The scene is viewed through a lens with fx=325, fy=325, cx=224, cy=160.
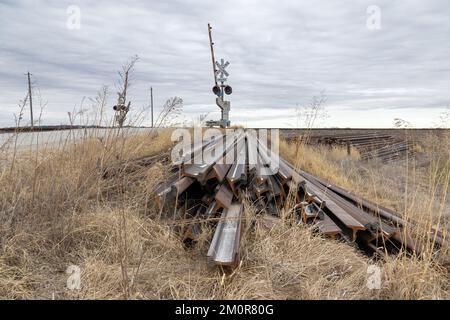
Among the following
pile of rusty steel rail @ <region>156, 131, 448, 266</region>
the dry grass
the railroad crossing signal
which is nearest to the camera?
the dry grass

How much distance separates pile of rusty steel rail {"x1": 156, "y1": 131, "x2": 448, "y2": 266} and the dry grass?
0.15 meters

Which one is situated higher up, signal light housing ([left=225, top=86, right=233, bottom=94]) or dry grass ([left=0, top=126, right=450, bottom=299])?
signal light housing ([left=225, top=86, right=233, bottom=94])

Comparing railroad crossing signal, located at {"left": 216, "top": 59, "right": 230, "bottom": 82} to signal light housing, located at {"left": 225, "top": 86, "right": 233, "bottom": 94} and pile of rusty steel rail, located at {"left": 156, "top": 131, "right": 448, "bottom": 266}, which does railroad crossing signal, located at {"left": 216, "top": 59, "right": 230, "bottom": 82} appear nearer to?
signal light housing, located at {"left": 225, "top": 86, "right": 233, "bottom": 94}

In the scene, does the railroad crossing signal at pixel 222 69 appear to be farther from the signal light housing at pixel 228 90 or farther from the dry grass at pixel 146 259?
the dry grass at pixel 146 259

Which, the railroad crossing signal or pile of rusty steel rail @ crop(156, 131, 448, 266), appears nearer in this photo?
pile of rusty steel rail @ crop(156, 131, 448, 266)

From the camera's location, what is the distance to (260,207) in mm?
3754

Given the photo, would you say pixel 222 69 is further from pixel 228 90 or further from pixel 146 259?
pixel 146 259

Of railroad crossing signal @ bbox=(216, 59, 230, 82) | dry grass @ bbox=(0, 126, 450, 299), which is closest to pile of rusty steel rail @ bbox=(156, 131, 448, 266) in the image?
dry grass @ bbox=(0, 126, 450, 299)

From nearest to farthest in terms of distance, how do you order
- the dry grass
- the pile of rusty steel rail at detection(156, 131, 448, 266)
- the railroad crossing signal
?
the dry grass
the pile of rusty steel rail at detection(156, 131, 448, 266)
the railroad crossing signal

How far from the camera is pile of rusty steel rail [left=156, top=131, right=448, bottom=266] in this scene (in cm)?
304

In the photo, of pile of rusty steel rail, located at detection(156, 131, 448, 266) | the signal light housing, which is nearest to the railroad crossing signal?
the signal light housing

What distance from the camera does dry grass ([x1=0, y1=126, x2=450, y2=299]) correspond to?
2303mm
